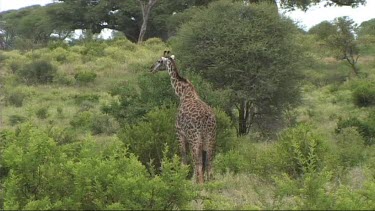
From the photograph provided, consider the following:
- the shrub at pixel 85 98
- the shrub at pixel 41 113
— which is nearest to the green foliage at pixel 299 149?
the shrub at pixel 41 113

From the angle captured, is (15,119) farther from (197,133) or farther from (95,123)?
(197,133)

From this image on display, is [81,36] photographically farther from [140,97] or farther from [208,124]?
[208,124]

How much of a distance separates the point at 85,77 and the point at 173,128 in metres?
18.2

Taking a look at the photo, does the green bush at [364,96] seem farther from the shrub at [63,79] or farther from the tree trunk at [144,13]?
the tree trunk at [144,13]

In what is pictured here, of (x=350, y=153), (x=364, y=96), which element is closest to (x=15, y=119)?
(x=350, y=153)

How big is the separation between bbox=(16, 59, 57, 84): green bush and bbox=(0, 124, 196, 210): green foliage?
857 inches

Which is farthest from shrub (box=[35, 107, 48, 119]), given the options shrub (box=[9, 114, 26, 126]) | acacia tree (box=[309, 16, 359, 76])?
acacia tree (box=[309, 16, 359, 76])

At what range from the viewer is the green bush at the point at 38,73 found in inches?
1075

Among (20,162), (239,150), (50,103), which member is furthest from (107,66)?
→ (20,162)

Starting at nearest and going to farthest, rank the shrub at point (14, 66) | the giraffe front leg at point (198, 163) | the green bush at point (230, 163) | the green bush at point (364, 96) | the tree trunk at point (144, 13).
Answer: the giraffe front leg at point (198, 163) < the green bush at point (230, 163) < the green bush at point (364, 96) < the shrub at point (14, 66) < the tree trunk at point (144, 13)

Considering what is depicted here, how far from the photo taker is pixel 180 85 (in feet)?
31.5

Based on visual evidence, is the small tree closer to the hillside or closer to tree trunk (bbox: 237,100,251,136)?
the hillside

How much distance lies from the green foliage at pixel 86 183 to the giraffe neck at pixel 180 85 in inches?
131

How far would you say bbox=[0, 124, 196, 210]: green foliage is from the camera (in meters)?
5.38
